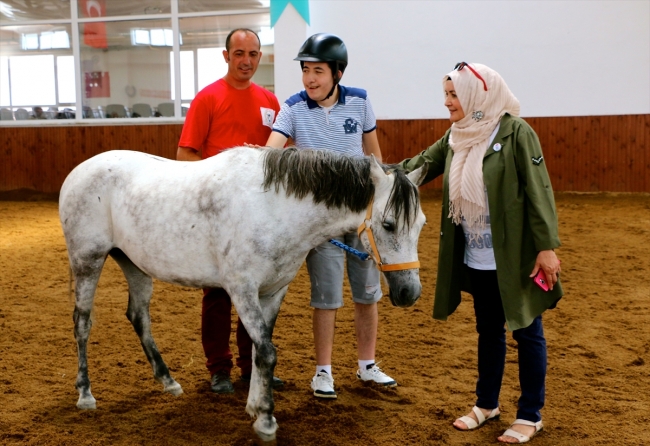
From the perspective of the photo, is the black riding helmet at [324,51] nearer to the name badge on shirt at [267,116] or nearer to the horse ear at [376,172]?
the name badge on shirt at [267,116]

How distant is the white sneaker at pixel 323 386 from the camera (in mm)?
3176

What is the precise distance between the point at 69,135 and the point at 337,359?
948cm

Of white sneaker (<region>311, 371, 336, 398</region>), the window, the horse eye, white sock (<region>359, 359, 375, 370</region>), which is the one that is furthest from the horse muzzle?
the window

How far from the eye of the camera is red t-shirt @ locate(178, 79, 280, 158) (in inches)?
129

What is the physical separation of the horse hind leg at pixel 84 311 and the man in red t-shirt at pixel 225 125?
21.9 inches

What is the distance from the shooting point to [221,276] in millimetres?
2729

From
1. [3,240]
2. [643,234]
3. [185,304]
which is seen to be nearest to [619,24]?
[643,234]

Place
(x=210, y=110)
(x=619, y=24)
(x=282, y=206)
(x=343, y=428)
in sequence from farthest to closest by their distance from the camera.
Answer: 1. (x=619, y=24)
2. (x=210, y=110)
3. (x=343, y=428)
4. (x=282, y=206)

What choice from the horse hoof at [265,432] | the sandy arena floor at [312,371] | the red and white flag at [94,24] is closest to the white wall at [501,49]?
the red and white flag at [94,24]

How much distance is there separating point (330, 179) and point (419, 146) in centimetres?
843

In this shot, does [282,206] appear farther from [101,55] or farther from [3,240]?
[101,55]

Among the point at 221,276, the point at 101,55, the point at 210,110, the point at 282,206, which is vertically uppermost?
the point at 101,55

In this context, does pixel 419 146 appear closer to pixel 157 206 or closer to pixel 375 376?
pixel 375 376

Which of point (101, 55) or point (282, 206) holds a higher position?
point (101, 55)
